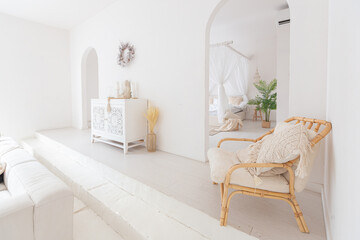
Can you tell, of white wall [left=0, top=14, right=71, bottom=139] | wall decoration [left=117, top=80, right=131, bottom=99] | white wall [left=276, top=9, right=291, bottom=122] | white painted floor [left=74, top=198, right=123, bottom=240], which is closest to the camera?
white painted floor [left=74, top=198, right=123, bottom=240]

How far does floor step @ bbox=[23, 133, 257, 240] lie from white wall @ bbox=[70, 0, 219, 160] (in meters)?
1.01

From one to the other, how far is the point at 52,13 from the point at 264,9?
15.0 ft

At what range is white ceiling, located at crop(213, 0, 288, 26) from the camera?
3852 millimetres

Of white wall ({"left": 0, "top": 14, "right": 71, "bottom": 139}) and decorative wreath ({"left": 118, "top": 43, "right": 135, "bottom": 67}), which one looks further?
white wall ({"left": 0, "top": 14, "right": 71, "bottom": 139})

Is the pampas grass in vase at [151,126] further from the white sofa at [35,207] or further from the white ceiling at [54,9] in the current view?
the white ceiling at [54,9]

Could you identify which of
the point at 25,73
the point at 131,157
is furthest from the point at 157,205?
the point at 25,73

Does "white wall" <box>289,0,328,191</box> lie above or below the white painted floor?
above

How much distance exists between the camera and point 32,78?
4605 millimetres

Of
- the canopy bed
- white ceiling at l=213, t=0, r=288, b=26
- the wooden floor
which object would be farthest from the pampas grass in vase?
white ceiling at l=213, t=0, r=288, b=26

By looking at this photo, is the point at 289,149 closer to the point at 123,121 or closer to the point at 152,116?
the point at 152,116

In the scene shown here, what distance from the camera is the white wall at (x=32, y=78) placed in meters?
4.24

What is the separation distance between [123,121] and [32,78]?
10.7 ft

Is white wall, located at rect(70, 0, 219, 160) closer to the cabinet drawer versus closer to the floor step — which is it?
the cabinet drawer

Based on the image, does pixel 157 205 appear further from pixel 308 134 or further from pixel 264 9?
pixel 264 9
